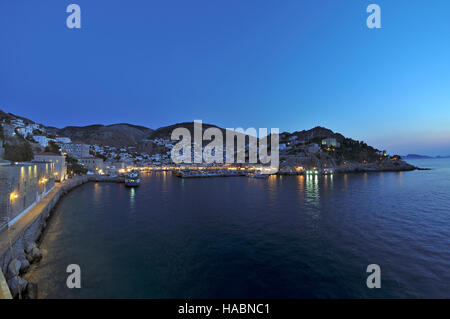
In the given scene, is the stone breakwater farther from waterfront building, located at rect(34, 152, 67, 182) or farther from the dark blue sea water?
waterfront building, located at rect(34, 152, 67, 182)

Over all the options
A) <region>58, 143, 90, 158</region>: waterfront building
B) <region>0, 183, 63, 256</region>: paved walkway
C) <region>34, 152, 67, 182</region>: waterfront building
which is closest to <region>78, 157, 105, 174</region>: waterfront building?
<region>58, 143, 90, 158</region>: waterfront building

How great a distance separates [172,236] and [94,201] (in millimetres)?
17447

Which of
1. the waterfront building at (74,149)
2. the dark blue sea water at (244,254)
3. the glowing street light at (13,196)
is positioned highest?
the waterfront building at (74,149)

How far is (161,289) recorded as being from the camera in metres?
8.91

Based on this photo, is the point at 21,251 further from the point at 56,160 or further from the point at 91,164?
the point at 91,164

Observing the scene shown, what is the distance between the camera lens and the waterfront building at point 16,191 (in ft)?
39.3

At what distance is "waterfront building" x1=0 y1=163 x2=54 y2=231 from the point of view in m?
12.0

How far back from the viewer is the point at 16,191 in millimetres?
13461

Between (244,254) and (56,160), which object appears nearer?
(244,254)

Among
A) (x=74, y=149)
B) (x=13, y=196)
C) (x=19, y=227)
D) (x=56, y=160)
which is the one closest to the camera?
(x=19, y=227)

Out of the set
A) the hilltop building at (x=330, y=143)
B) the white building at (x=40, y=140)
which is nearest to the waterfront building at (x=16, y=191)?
the white building at (x=40, y=140)

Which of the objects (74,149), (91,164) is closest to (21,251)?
(91,164)

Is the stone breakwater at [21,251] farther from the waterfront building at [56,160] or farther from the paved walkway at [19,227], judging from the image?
the waterfront building at [56,160]
